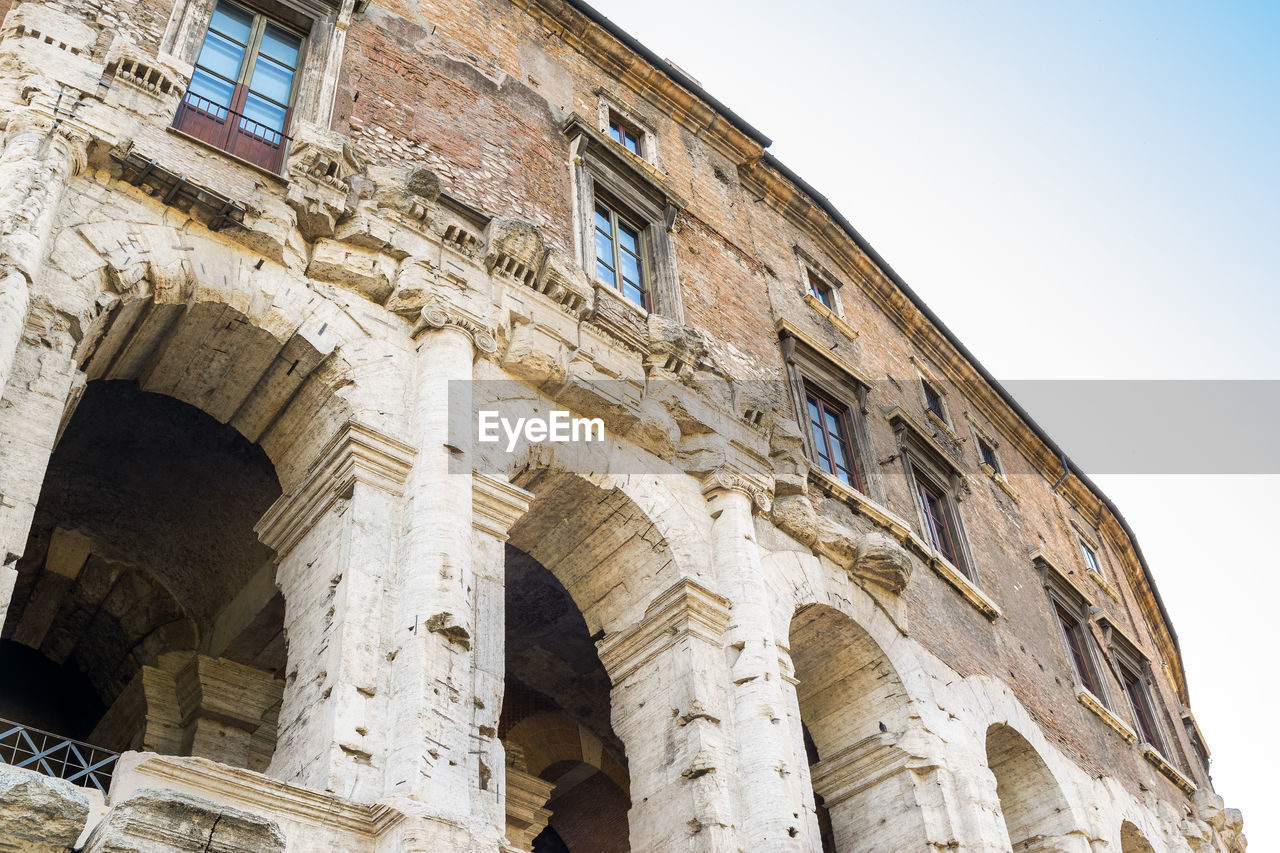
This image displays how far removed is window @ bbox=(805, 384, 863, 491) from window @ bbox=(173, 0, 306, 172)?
590 cm

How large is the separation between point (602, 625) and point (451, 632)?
8.66ft

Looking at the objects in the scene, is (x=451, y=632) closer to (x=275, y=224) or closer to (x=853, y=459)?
(x=275, y=224)

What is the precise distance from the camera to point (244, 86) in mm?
8562

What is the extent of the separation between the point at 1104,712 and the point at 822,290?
235 inches

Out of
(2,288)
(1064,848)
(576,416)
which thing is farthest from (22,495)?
(1064,848)

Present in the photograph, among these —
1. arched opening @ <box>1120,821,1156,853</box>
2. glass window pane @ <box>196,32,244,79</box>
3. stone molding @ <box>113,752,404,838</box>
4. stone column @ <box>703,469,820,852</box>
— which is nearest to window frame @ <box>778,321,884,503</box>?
stone column @ <box>703,469,820,852</box>

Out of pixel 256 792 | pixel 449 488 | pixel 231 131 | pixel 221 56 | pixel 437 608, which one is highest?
pixel 221 56

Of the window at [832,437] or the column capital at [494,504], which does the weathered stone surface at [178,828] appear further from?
the window at [832,437]

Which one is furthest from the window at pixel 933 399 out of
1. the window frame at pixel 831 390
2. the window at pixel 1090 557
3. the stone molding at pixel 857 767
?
the stone molding at pixel 857 767

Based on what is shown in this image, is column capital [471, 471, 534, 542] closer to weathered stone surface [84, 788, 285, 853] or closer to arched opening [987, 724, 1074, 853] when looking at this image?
weathered stone surface [84, 788, 285, 853]

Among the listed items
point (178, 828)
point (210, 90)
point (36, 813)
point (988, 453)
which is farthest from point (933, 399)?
point (36, 813)

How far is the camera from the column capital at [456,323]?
7.86 m

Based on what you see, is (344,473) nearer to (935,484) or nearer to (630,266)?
(630,266)

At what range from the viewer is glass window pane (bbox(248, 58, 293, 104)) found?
28.5ft
